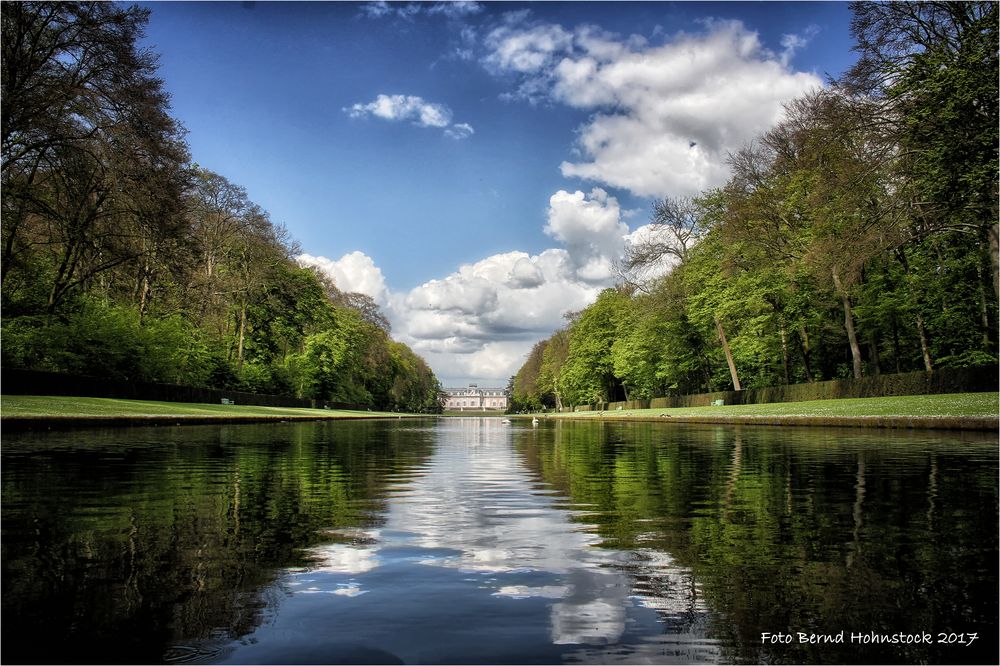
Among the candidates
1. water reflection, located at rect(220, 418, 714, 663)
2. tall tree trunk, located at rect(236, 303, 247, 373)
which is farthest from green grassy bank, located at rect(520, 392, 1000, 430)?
tall tree trunk, located at rect(236, 303, 247, 373)

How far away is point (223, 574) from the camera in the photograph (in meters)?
3.87

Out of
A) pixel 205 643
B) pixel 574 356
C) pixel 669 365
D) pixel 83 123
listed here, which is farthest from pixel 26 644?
pixel 574 356

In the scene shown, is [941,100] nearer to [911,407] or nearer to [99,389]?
[911,407]

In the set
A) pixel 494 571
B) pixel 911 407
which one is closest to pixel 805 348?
pixel 911 407

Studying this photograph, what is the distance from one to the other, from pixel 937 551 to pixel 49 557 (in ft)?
18.7

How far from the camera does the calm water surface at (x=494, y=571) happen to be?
280 cm

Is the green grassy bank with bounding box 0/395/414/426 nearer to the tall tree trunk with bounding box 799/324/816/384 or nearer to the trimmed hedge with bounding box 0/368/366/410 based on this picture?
the trimmed hedge with bounding box 0/368/366/410

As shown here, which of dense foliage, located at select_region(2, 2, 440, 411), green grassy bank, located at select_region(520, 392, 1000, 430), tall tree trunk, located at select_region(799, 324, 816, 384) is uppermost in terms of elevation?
dense foliage, located at select_region(2, 2, 440, 411)

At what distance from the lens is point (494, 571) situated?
161 inches

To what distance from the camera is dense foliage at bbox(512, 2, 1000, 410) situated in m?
20.2

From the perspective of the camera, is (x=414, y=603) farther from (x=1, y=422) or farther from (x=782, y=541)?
(x=1, y=422)

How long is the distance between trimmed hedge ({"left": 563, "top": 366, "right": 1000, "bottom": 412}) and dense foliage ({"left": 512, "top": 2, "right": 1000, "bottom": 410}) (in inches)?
82.8

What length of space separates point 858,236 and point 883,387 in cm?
1043

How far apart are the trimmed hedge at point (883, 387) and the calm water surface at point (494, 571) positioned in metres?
21.9
